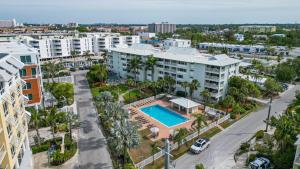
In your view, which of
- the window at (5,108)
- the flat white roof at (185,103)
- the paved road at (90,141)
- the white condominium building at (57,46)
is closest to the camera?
the window at (5,108)

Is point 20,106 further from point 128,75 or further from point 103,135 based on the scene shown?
point 128,75

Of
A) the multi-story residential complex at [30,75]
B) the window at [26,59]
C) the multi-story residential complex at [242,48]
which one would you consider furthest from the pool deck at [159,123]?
the multi-story residential complex at [242,48]

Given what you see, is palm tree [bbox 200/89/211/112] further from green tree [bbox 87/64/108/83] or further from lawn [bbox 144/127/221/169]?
green tree [bbox 87/64/108/83]

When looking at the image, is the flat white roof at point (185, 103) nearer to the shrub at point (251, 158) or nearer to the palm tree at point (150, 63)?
the palm tree at point (150, 63)

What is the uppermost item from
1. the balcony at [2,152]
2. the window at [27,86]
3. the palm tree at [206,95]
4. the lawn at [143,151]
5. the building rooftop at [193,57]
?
the building rooftop at [193,57]

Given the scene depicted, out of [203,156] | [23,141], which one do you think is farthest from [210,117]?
[23,141]

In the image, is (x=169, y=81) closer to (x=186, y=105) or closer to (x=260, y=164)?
(x=186, y=105)
